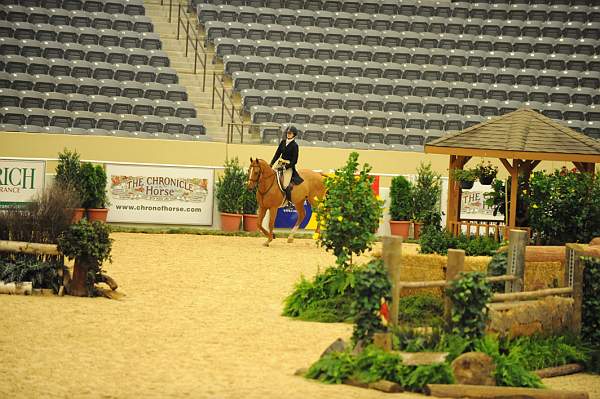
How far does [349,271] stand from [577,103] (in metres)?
18.8

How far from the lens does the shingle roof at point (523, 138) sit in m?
18.9

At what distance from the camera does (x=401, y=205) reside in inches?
990

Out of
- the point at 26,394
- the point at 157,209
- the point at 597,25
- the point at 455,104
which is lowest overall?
the point at 26,394

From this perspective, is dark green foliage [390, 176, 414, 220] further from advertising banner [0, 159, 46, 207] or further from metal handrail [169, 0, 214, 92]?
advertising banner [0, 159, 46, 207]

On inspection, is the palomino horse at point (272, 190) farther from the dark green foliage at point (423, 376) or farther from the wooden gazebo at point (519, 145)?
the dark green foliage at point (423, 376)

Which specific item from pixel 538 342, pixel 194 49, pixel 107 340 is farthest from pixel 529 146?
pixel 194 49

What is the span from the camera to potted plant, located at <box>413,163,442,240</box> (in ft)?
82.6

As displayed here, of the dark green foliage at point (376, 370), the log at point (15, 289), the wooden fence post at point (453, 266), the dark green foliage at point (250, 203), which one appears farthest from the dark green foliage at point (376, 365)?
the dark green foliage at point (250, 203)

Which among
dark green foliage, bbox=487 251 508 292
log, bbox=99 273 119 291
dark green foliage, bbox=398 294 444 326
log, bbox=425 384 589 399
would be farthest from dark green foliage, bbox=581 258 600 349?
log, bbox=99 273 119 291

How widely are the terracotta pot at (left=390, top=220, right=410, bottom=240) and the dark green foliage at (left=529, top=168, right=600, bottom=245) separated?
791 centimetres

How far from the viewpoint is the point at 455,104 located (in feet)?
98.2

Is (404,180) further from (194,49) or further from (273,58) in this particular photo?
(194,49)

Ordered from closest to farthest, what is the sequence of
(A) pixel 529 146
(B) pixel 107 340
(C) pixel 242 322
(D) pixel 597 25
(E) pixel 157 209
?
1. (B) pixel 107 340
2. (C) pixel 242 322
3. (A) pixel 529 146
4. (E) pixel 157 209
5. (D) pixel 597 25

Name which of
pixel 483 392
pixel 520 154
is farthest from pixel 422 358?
pixel 520 154
